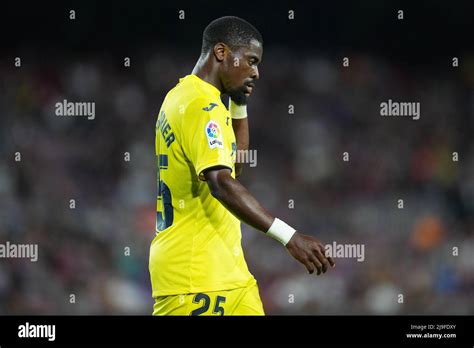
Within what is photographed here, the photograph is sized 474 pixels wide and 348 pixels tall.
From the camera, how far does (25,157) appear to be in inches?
317

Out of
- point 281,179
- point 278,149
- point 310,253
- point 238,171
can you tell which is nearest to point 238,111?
point 238,171

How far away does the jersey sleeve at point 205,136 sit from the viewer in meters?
3.42

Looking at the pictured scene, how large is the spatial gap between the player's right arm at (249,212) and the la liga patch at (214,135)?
0.36 ft

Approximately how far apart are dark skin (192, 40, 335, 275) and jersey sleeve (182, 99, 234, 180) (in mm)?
45

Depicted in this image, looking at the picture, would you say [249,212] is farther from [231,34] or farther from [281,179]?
[281,179]

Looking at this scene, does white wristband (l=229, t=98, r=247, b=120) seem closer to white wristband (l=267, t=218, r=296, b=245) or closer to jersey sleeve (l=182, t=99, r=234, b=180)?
jersey sleeve (l=182, t=99, r=234, b=180)

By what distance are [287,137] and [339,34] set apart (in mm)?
1354

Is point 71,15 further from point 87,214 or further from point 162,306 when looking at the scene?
point 162,306

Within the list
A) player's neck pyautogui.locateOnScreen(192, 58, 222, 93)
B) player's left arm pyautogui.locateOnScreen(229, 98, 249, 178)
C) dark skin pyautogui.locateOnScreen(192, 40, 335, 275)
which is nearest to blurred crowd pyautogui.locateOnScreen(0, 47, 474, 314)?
player's left arm pyautogui.locateOnScreen(229, 98, 249, 178)

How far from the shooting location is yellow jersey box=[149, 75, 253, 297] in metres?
3.60

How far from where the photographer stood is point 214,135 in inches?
136

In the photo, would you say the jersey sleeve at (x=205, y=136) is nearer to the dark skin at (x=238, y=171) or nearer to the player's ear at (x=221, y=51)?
the dark skin at (x=238, y=171)

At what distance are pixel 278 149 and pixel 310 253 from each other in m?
5.04

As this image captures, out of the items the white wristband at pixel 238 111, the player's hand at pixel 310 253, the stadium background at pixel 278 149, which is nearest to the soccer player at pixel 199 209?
the player's hand at pixel 310 253
